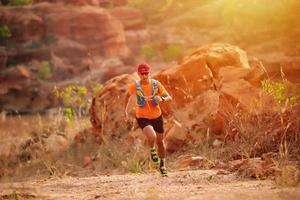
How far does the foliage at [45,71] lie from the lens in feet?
128

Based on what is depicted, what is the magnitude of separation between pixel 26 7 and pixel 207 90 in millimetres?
36172

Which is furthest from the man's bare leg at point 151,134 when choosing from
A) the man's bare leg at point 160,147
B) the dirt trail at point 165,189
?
the dirt trail at point 165,189

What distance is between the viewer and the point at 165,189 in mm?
4973

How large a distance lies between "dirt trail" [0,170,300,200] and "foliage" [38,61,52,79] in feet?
110

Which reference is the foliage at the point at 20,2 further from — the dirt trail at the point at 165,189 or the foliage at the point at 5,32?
the dirt trail at the point at 165,189

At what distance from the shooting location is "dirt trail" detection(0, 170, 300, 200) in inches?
167

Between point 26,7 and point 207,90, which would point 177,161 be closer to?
point 207,90

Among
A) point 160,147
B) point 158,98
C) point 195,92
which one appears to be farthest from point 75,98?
point 158,98

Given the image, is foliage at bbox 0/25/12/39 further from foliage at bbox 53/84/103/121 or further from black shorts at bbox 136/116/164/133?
black shorts at bbox 136/116/164/133

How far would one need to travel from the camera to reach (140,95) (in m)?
6.54

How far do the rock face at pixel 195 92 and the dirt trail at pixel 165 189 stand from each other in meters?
3.31

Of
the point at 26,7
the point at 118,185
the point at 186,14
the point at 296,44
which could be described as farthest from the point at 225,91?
the point at 186,14

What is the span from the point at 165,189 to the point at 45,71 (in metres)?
35.0

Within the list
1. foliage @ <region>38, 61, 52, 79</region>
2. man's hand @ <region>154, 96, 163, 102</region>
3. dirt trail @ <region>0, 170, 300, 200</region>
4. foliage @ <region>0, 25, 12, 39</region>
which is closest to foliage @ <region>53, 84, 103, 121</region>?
man's hand @ <region>154, 96, 163, 102</region>
